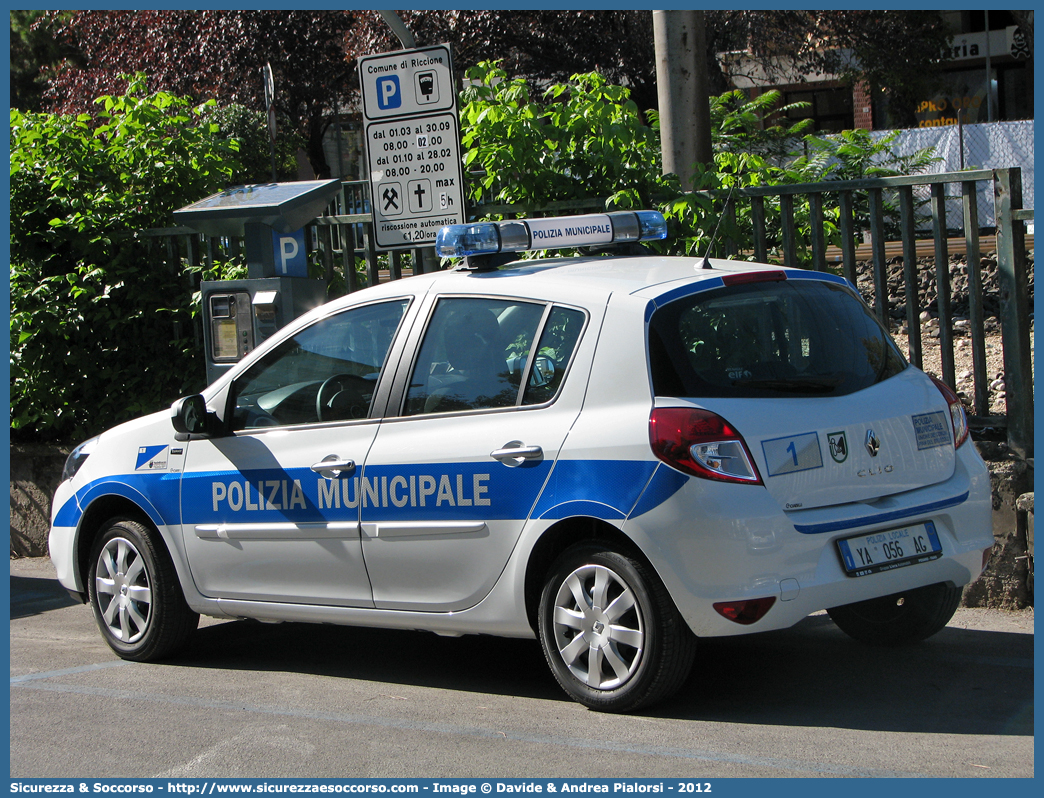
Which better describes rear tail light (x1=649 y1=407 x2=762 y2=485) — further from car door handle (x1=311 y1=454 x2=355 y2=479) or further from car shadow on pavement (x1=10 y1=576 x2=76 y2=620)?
car shadow on pavement (x1=10 y1=576 x2=76 y2=620)

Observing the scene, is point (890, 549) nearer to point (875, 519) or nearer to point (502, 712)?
point (875, 519)

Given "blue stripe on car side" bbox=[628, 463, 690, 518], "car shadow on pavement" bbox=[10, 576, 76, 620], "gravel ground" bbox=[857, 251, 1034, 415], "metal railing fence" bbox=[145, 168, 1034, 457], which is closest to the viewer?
"blue stripe on car side" bbox=[628, 463, 690, 518]

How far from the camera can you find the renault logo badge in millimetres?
4234

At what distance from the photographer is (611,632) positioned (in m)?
4.21

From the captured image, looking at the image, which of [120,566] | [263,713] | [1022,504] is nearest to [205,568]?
[120,566]

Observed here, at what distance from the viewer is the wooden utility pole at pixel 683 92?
720 cm

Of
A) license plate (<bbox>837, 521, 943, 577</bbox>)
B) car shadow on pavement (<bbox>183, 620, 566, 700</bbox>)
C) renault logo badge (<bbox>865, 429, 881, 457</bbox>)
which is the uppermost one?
renault logo badge (<bbox>865, 429, 881, 457</bbox>)

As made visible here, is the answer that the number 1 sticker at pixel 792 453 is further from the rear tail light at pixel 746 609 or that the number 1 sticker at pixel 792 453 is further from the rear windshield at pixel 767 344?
the rear tail light at pixel 746 609

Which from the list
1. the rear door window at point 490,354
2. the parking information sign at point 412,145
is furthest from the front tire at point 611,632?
the parking information sign at point 412,145

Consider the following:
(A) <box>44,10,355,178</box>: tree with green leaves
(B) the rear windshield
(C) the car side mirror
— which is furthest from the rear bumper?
(A) <box>44,10,355,178</box>: tree with green leaves

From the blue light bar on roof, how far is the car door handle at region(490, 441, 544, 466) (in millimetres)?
970

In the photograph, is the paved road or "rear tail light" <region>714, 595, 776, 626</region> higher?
"rear tail light" <region>714, 595, 776, 626</region>

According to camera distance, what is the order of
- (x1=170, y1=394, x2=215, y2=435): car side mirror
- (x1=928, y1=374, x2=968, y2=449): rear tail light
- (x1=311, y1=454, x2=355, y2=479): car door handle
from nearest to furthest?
(x1=928, y1=374, x2=968, y2=449): rear tail light → (x1=311, y1=454, x2=355, y2=479): car door handle → (x1=170, y1=394, x2=215, y2=435): car side mirror

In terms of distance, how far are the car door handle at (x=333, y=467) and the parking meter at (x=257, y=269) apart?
87.3 inches
